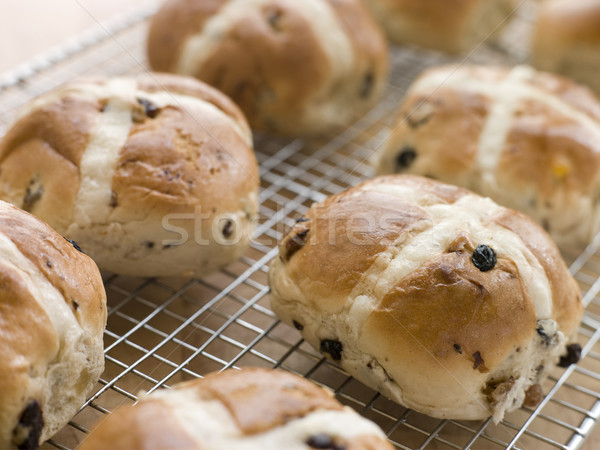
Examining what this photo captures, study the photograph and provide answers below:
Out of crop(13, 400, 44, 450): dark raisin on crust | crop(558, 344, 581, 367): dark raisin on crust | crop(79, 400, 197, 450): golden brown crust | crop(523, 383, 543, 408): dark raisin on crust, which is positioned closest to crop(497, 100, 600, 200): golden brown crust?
crop(558, 344, 581, 367): dark raisin on crust

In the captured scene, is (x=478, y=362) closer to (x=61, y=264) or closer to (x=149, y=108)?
(x=61, y=264)

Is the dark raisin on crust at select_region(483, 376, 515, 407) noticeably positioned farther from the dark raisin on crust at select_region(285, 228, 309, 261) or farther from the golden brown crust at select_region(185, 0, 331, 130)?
the golden brown crust at select_region(185, 0, 331, 130)

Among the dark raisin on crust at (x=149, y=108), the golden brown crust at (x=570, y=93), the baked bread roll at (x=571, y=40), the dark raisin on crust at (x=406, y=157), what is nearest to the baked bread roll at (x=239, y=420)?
the dark raisin on crust at (x=149, y=108)

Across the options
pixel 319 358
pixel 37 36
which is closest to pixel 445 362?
pixel 319 358

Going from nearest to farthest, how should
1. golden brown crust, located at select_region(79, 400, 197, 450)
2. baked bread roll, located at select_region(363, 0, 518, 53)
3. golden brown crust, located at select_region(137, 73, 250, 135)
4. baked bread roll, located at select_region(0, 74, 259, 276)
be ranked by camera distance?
golden brown crust, located at select_region(79, 400, 197, 450) → baked bread roll, located at select_region(0, 74, 259, 276) → golden brown crust, located at select_region(137, 73, 250, 135) → baked bread roll, located at select_region(363, 0, 518, 53)

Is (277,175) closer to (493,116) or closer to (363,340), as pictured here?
(493,116)

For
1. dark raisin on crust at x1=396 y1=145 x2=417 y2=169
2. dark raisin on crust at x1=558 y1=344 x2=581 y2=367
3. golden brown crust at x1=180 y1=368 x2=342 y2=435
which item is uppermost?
golden brown crust at x1=180 y1=368 x2=342 y2=435
